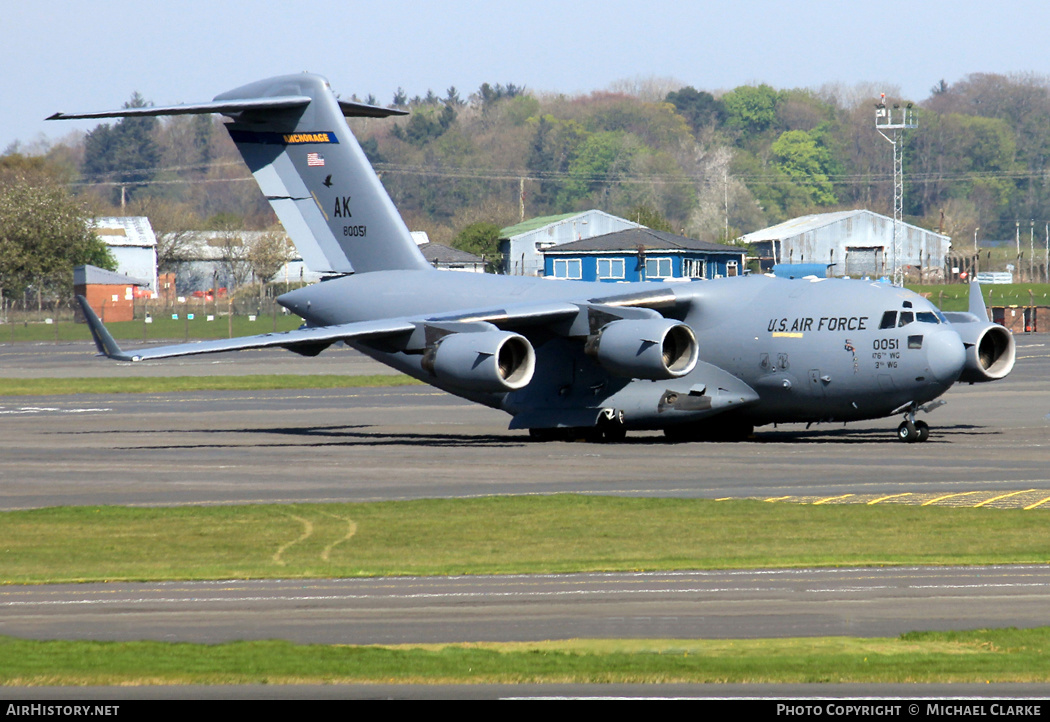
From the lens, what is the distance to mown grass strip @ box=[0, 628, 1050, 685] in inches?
383

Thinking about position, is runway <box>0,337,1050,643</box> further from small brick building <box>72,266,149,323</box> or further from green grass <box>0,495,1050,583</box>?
small brick building <box>72,266,149,323</box>

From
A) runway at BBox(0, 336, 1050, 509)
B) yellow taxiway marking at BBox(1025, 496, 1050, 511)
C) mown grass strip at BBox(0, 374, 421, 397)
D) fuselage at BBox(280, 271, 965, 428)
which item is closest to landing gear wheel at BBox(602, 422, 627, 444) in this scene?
fuselage at BBox(280, 271, 965, 428)

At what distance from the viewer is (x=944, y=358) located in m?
27.5

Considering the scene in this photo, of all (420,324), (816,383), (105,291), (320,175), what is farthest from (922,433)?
(105,291)

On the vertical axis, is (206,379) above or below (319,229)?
below

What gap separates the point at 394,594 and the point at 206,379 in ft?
139

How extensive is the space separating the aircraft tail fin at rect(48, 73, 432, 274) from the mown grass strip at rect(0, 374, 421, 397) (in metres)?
16.8

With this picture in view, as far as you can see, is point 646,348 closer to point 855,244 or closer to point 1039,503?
point 1039,503

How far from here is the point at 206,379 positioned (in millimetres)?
54562

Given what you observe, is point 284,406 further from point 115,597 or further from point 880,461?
point 115,597

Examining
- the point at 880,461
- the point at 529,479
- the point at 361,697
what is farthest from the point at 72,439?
the point at 361,697

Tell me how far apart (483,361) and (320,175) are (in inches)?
317

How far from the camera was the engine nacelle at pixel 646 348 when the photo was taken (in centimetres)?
2817

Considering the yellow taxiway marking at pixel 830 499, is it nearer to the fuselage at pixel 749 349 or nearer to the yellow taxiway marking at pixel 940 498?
the yellow taxiway marking at pixel 940 498
